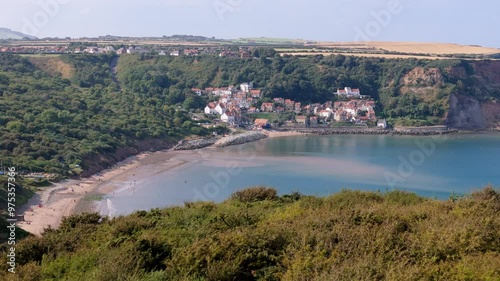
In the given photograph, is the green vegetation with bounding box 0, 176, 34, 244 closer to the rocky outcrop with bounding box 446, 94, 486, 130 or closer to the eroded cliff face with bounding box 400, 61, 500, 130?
the eroded cliff face with bounding box 400, 61, 500, 130

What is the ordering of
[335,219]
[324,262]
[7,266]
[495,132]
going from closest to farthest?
1. [324,262]
2. [7,266]
3. [335,219]
4. [495,132]

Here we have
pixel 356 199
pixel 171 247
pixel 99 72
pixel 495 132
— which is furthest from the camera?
pixel 99 72

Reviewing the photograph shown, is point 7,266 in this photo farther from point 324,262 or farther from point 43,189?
point 43,189

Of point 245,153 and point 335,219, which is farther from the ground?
point 335,219

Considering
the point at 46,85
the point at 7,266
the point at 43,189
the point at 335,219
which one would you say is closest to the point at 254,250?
the point at 335,219

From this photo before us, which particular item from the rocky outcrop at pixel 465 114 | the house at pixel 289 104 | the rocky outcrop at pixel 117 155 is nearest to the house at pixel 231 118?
the house at pixel 289 104

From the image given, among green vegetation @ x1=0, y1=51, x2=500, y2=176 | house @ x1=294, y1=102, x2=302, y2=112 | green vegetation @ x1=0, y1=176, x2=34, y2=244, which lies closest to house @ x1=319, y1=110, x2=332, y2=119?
house @ x1=294, y1=102, x2=302, y2=112
